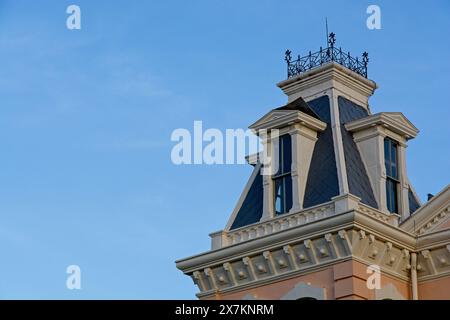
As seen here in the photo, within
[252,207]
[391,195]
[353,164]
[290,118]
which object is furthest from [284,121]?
[391,195]

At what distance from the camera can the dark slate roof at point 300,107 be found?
34094 millimetres

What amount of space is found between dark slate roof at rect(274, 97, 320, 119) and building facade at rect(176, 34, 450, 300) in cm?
3

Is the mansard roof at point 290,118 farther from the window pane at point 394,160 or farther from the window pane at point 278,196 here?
the window pane at point 394,160

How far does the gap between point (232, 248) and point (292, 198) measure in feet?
6.43

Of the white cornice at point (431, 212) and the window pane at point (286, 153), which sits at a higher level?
the window pane at point (286, 153)

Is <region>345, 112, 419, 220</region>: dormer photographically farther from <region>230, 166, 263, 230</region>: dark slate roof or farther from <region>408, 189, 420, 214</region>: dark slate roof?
<region>230, 166, 263, 230</region>: dark slate roof

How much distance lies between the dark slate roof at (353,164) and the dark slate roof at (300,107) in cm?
78

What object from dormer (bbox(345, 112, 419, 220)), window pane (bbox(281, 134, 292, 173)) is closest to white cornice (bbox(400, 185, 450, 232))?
dormer (bbox(345, 112, 419, 220))

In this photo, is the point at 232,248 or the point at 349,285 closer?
the point at 349,285

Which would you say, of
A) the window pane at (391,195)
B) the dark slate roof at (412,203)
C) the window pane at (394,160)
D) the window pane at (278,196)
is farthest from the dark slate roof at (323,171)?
the dark slate roof at (412,203)
